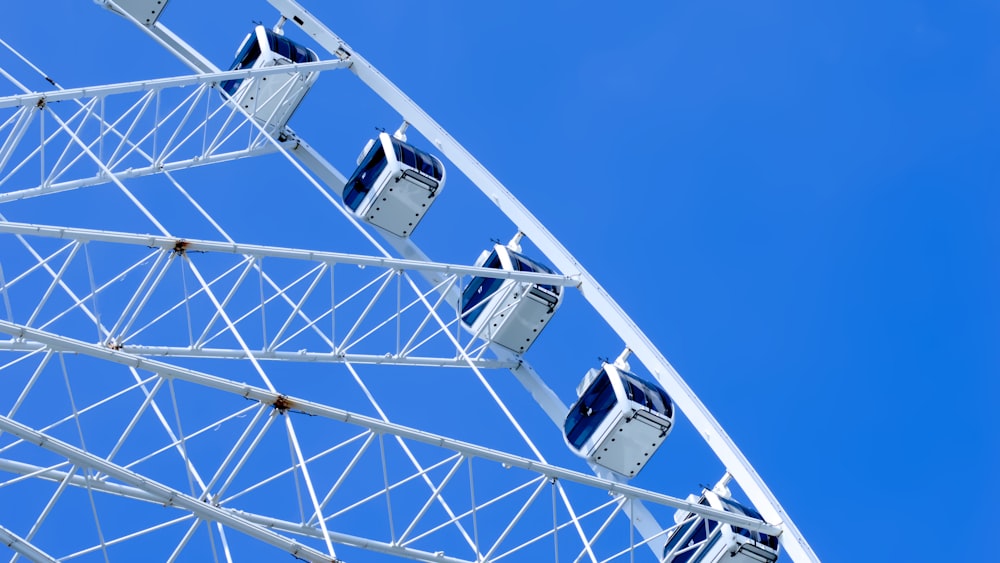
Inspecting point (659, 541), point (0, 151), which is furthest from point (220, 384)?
point (659, 541)

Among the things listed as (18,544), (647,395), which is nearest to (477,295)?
(647,395)

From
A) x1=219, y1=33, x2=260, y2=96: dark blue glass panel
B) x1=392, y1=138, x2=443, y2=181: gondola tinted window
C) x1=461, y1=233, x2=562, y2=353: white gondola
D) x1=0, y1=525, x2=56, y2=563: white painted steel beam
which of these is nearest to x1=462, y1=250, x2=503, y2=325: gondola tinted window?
x1=461, y1=233, x2=562, y2=353: white gondola

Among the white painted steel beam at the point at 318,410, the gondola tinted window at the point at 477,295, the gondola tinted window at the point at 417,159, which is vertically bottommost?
the white painted steel beam at the point at 318,410

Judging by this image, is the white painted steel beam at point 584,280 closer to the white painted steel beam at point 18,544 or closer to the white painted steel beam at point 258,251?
the white painted steel beam at point 258,251

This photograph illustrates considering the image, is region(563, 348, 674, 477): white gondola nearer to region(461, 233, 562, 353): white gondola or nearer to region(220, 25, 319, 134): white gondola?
region(461, 233, 562, 353): white gondola

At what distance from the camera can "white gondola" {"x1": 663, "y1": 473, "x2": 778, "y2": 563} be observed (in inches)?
838

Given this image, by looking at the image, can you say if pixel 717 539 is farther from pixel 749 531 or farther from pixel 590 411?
pixel 590 411

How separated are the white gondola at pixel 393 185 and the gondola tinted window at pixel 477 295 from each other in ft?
5.19

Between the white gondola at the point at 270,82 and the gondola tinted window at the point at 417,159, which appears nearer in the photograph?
the gondola tinted window at the point at 417,159

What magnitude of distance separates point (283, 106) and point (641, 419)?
8.64m

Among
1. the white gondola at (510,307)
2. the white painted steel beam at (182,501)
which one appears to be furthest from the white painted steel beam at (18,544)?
the white gondola at (510,307)

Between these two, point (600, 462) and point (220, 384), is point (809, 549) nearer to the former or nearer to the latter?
point (600, 462)

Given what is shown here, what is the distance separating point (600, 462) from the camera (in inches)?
884

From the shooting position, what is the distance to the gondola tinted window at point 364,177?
2505 centimetres
